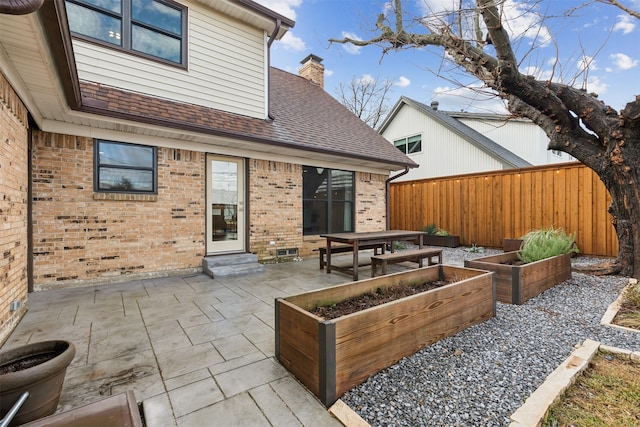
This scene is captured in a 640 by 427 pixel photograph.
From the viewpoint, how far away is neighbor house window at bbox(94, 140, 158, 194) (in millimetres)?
4492

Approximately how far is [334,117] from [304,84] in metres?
1.97

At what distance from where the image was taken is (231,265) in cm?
538

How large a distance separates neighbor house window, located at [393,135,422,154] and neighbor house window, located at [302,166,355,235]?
706 centimetres

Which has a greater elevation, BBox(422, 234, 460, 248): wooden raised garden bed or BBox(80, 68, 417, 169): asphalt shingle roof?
BBox(80, 68, 417, 169): asphalt shingle roof

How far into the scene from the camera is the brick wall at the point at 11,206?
262 centimetres

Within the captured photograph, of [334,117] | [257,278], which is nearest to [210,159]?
[257,278]

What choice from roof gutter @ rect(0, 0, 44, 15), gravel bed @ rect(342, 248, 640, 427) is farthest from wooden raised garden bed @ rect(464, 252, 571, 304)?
roof gutter @ rect(0, 0, 44, 15)

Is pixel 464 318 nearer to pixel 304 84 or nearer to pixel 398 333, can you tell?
pixel 398 333

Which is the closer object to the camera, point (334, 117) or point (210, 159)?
point (210, 159)

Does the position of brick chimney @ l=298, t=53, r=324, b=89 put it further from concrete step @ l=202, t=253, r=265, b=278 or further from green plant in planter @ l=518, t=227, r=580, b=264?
green plant in planter @ l=518, t=227, r=580, b=264

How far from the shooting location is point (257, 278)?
4.93 m

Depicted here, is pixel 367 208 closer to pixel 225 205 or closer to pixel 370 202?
pixel 370 202

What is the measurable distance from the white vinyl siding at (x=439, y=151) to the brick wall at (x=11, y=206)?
12.0 m

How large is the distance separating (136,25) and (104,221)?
11.2 ft
